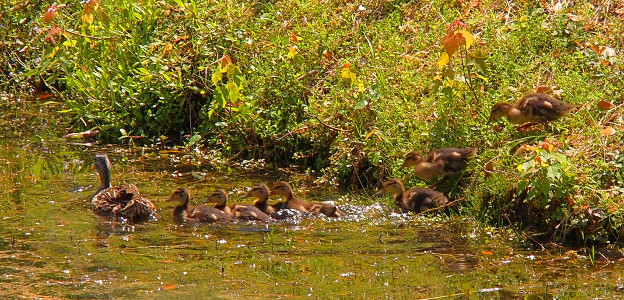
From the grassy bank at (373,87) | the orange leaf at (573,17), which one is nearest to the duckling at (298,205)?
the grassy bank at (373,87)

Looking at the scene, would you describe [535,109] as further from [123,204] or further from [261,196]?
[123,204]

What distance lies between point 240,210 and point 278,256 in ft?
4.29

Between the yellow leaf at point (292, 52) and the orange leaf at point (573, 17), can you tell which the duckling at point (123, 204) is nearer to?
the yellow leaf at point (292, 52)

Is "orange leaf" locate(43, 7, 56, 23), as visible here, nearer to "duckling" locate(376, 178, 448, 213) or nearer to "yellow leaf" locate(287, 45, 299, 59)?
"yellow leaf" locate(287, 45, 299, 59)

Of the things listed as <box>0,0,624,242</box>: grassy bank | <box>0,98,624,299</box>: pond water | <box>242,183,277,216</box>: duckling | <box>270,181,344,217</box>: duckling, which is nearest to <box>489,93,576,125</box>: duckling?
<box>0,0,624,242</box>: grassy bank

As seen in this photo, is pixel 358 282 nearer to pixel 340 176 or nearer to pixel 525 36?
pixel 340 176

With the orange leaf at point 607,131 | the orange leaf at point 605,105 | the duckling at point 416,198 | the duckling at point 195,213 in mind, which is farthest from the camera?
the orange leaf at point 605,105

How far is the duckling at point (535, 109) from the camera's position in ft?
27.9

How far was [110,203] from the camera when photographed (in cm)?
853

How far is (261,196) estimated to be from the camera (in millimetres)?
8828

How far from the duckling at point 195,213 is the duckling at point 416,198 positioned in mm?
1466

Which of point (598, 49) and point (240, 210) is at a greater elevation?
point (598, 49)

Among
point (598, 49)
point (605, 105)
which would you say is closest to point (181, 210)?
point (605, 105)

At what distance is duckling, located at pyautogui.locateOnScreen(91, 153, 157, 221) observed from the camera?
8375mm
